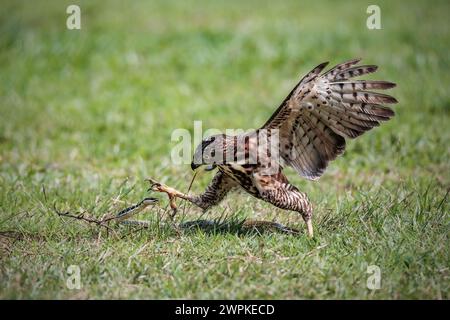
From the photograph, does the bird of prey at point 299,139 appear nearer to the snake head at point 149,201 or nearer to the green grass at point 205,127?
the snake head at point 149,201

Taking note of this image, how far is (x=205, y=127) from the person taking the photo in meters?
8.34

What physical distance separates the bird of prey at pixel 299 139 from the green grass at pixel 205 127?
0.31 meters

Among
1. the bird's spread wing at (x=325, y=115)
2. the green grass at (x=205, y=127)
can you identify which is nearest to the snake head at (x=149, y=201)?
the green grass at (x=205, y=127)

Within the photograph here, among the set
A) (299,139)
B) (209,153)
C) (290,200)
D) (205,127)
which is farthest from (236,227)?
(205,127)

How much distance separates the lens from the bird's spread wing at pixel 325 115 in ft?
15.9

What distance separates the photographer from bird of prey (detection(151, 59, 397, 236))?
4824 mm

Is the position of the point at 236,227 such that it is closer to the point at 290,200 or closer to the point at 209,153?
the point at 290,200

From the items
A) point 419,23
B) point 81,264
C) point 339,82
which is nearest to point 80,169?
point 81,264

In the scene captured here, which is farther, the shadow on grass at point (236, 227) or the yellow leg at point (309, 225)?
the shadow on grass at point (236, 227)

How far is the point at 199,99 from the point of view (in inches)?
378

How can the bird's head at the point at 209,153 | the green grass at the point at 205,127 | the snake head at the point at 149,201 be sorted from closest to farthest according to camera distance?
the green grass at the point at 205,127
the bird's head at the point at 209,153
the snake head at the point at 149,201

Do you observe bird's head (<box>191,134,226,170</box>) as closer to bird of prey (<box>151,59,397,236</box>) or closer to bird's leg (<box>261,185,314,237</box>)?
bird of prey (<box>151,59,397,236</box>)

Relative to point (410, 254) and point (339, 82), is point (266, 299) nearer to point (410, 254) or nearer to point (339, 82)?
point (410, 254)

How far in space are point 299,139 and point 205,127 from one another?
3.35 metres
